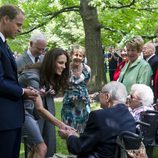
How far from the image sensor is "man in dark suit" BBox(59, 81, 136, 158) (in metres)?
3.44

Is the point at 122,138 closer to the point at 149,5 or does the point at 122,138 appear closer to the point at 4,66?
the point at 4,66

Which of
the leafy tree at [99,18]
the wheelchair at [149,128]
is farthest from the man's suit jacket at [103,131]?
the leafy tree at [99,18]

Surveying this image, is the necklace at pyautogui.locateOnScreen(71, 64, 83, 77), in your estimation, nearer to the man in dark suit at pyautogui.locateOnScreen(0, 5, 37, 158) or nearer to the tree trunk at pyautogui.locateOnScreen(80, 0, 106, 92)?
the man in dark suit at pyautogui.locateOnScreen(0, 5, 37, 158)

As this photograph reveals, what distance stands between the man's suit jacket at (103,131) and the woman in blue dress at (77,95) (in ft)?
7.28

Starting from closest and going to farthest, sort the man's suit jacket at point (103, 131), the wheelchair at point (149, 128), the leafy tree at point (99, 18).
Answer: the man's suit jacket at point (103, 131)
the wheelchair at point (149, 128)
the leafy tree at point (99, 18)

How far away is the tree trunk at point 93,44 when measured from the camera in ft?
42.4

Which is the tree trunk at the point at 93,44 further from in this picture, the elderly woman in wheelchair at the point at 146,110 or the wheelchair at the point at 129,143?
the wheelchair at the point at 129,143

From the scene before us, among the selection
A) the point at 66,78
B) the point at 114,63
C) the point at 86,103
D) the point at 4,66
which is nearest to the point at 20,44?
the point at 114,63

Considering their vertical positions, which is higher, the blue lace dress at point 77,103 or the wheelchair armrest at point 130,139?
the blue lace dress at point 77,103

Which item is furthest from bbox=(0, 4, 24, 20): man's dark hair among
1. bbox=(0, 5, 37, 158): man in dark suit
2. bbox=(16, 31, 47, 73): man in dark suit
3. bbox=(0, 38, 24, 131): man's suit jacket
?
bbox=(16, 31, 47, 73): man in dark suit

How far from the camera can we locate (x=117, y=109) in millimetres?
3535

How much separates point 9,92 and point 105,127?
0.83 meters

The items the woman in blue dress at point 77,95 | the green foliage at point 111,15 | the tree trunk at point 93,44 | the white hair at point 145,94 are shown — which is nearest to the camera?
the white hair at point 145,94

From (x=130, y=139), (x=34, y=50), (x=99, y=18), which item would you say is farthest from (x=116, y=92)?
(x=99, y=18)
